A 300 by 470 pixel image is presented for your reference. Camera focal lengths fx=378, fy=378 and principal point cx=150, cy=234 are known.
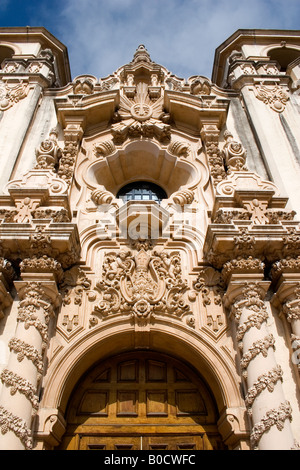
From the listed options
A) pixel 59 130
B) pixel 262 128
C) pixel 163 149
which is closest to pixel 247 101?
pixel 262 128

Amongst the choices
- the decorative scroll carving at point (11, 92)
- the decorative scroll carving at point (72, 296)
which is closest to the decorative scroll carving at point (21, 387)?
the decorative scroll carving at point (72, 296)

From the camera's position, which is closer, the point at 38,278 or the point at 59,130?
the point at 38,278

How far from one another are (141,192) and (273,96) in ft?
16.5

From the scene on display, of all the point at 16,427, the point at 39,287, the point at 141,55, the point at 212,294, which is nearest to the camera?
the point at 16,427

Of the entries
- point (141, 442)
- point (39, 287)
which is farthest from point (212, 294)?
point (39, 287)

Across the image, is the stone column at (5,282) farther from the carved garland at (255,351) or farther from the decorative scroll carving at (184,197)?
the carved garland at (255,351)

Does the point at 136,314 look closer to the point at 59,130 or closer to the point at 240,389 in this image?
the point at 240,389

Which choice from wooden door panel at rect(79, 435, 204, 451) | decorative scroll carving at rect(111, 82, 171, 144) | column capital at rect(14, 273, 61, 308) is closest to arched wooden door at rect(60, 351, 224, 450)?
wooden door panel at rect(79, 435, 204, 451)

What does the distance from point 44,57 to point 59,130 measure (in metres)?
4.53

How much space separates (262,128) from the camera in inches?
389

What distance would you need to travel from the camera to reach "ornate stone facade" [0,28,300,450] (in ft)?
18.1

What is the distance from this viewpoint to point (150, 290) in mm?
6645

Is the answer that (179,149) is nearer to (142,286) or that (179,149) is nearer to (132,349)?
(142,286)
